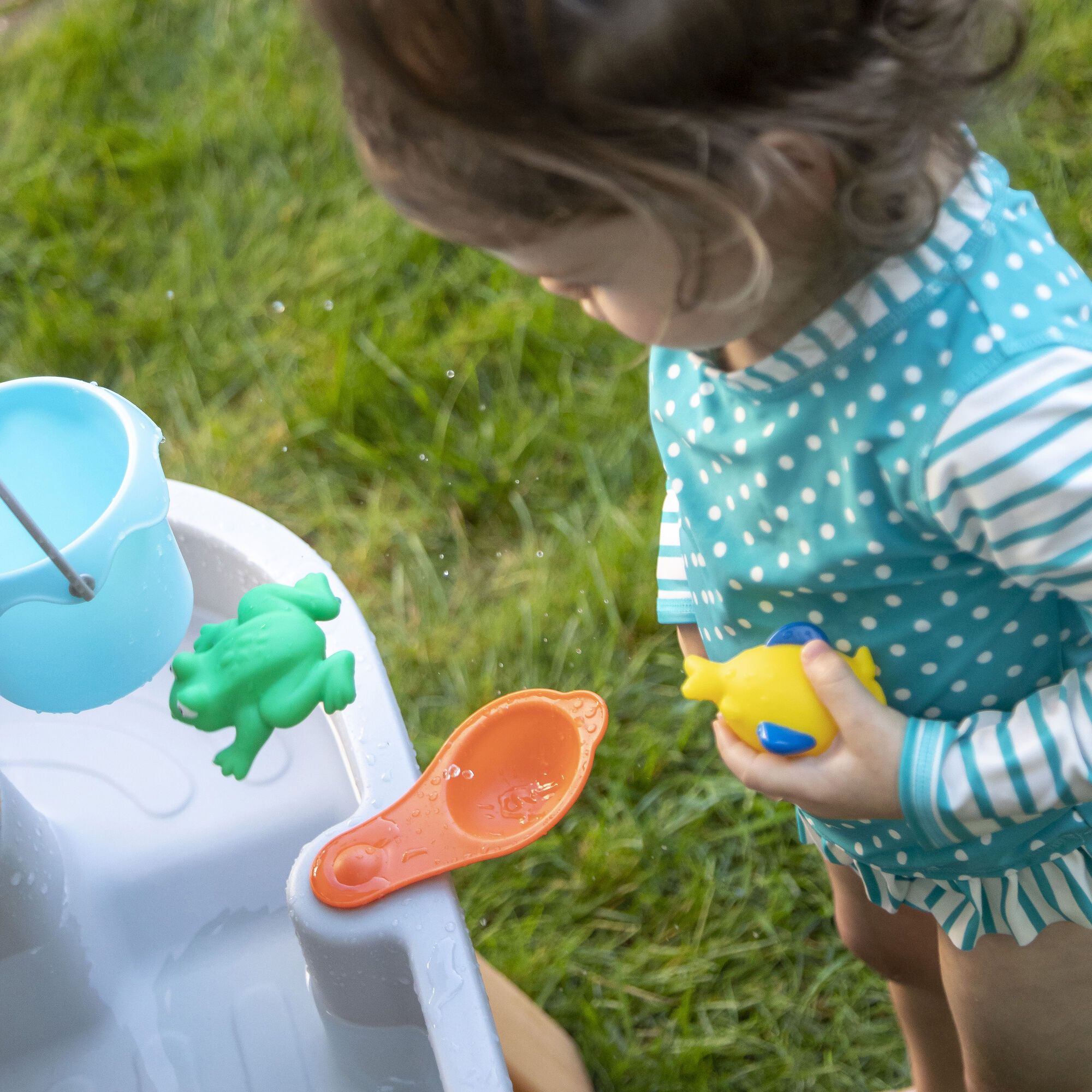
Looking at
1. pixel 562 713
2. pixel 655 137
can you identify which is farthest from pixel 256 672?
pixel 655 137

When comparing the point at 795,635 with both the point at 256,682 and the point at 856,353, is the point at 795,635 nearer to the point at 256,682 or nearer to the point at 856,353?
the point at 856,353

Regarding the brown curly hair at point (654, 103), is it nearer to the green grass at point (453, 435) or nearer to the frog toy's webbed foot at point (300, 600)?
the frog toy's webbed foot at point (300, 600)

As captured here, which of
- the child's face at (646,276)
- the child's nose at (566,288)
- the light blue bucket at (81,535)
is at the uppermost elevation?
the child's face at (646,276)

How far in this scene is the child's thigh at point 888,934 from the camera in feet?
3.17

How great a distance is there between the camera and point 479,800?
0.82 meters

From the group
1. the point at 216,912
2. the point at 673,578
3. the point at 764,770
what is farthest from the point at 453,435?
the point at 764,770

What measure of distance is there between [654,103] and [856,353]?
192 mm

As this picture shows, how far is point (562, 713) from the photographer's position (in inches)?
33.0

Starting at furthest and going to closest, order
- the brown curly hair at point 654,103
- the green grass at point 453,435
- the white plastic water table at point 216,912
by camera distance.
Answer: the green grass at point 453,435
the white plastic water table at point 216,912
the brown curly hair at point 654,103

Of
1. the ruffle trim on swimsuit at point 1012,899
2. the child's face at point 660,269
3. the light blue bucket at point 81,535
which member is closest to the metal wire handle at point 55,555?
the light blue bucket at point 81,535

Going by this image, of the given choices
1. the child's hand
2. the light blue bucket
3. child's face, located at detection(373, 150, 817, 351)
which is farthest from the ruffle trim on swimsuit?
the light blue bucket

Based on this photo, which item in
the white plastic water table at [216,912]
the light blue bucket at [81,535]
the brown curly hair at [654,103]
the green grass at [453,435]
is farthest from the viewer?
the green grass at [453,435]

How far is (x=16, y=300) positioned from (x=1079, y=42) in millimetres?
1614

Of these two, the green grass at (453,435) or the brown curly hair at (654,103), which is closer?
the brown curly hair at (654,103)
